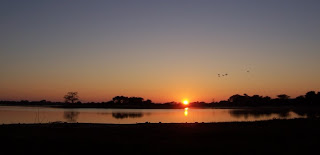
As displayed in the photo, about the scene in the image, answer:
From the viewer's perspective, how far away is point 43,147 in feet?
48.5

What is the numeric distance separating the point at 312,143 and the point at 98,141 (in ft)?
34.8

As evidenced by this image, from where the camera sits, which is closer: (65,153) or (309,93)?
(65,153)

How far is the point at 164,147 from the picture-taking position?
15.3 metres

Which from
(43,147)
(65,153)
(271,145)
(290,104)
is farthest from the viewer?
(290,104)

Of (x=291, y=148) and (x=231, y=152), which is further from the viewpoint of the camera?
(x=291, y=148)

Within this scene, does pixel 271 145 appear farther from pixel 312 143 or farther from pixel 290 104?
pixel 290 104

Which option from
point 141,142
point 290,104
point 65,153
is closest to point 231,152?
point 141,142

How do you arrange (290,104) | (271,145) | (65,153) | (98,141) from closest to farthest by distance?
(65,153), (271,145), (98,141), (290,104)

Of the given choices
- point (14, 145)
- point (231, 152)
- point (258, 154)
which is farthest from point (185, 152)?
point (14, 145)

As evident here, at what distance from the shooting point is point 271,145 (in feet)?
52.4

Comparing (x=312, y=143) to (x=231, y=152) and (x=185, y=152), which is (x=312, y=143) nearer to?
(x=231, y=152)

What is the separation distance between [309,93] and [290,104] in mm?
12877

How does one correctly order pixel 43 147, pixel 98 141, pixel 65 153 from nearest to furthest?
pixel 65 153 → pixel 43 147 → pixel 98 141

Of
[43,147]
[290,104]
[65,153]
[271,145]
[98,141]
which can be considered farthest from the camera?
[290,104]
